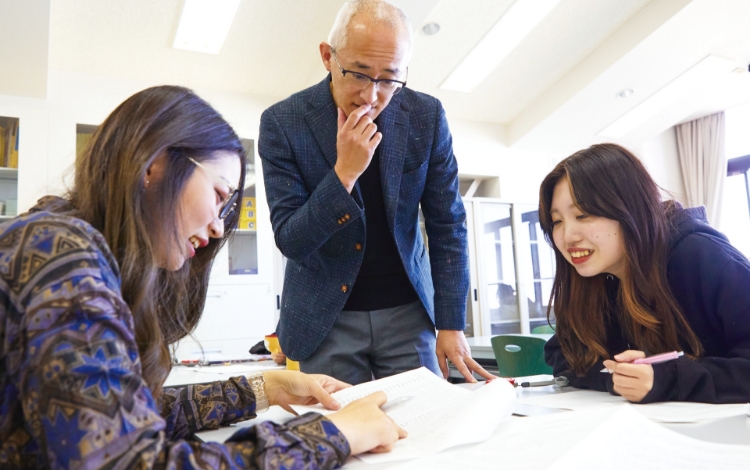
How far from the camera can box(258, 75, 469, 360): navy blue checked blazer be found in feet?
4.19

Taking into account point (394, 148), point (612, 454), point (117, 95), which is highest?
point (117, 95)

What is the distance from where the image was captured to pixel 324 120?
1.36m

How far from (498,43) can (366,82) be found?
3.38 m

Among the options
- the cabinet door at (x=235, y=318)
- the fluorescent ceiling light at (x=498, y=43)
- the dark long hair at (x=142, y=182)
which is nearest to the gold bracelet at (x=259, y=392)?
the dark long hair at (x=142, y=182)

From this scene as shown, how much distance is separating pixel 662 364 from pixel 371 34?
889 millimetres

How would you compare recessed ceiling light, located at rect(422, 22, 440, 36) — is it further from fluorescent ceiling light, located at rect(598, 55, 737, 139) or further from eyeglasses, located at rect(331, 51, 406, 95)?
eyeglasses, located at rect(331, 51, 406, 95)

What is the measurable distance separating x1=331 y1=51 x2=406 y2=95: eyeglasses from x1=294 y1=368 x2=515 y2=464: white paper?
64 cm

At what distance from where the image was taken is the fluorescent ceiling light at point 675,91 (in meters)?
4.80

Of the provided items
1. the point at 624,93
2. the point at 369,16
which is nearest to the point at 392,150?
the point at 369,16

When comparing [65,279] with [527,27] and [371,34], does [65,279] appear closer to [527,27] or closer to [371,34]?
[371,34]

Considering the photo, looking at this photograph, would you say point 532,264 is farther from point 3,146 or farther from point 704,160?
point 3,146

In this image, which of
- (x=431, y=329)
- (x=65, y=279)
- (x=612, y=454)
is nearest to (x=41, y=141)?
(x=431, y=329)

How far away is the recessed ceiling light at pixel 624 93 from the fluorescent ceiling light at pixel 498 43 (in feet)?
3.88

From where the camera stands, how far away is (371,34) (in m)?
1.24
